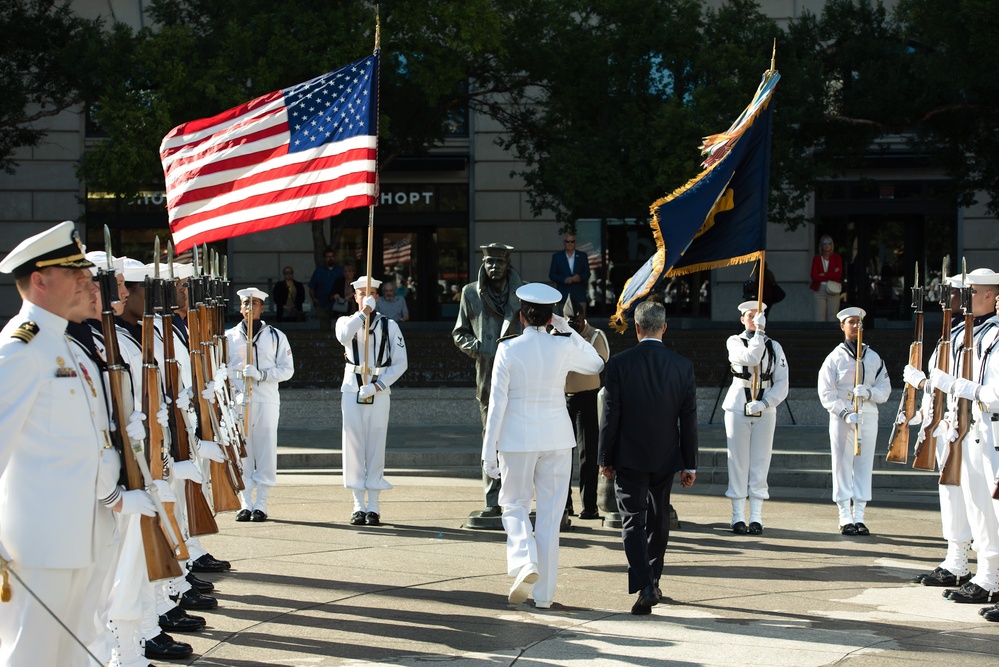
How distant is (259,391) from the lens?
12008mm

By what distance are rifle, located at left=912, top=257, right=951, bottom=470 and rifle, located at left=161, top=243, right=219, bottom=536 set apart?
15.2ft

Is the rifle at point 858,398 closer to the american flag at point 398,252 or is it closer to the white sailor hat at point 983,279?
the white sailor hat at point 983,279

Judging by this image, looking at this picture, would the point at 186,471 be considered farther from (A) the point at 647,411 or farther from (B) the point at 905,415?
(B) the point at 905,415

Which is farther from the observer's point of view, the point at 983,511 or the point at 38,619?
the point at 983,511

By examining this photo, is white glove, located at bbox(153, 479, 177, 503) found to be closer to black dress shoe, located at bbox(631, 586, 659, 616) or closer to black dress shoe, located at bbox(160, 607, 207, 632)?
black dress shoe, located at bbox(160, 607, 207, 632)

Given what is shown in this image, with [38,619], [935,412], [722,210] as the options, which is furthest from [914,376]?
[38,619]

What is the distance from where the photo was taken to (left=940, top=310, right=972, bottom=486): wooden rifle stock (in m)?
8.20

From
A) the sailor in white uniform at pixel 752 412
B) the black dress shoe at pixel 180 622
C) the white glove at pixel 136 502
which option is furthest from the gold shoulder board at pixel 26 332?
the sailor in white uniform at pixel 752 412

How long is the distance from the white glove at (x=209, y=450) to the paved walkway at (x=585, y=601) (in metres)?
0.96

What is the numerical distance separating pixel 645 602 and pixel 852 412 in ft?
14.0

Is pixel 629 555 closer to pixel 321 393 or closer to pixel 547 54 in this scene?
pixel 321 393

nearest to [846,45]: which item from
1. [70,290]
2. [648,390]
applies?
[648,390]

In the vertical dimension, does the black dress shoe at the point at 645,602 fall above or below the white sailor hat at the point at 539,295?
below

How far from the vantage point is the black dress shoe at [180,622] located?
24.7 ft
